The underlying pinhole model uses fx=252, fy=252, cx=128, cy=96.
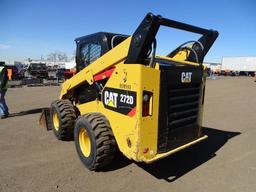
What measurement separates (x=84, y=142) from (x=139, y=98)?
1.70 m

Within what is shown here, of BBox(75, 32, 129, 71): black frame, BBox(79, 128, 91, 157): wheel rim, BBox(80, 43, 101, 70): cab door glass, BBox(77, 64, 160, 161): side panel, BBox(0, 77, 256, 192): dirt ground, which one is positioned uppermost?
BBox(75, 32, 129, 71): black frame

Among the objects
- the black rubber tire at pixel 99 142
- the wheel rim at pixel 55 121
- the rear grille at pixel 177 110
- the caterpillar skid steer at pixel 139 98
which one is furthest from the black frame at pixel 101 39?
the wheel rim at pixel 55 121

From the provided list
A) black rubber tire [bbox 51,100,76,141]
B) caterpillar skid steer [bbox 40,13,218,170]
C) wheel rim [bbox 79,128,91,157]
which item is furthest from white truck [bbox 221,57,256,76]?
wheel rim [bbox 79,128,91,157]

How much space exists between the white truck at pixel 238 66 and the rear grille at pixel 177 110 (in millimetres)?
62254

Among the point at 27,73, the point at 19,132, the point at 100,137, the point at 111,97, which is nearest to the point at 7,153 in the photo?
the point at 19,132

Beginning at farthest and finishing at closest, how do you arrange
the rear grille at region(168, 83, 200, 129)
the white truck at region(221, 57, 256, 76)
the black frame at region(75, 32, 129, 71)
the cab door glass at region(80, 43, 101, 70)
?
the white truck at region(221, 57, 256, 76), the cab door glass at region(80, 43, 101, 70), the black frame at region(75, 32, 129, 71), the rear grille at region(168, 83, 200, 129)

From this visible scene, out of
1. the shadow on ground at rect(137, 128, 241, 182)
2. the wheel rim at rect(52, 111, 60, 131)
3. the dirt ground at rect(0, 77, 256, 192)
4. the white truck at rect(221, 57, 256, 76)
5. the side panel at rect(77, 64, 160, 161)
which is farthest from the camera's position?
the white truck at rect(221, 57, 256, 76)

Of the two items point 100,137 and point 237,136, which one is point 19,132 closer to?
point 100,137

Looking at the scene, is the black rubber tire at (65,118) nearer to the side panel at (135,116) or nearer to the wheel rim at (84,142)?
the wheel rim at (84,142)

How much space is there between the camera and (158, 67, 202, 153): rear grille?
392 cm

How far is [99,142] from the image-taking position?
4.09 metres

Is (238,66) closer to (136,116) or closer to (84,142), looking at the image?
(84,142)

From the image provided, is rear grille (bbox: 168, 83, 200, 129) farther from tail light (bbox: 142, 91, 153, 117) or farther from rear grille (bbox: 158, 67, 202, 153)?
tail light (bbox: 142, 91, 153, 117)

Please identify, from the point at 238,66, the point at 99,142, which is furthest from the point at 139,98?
the point at 238,66
